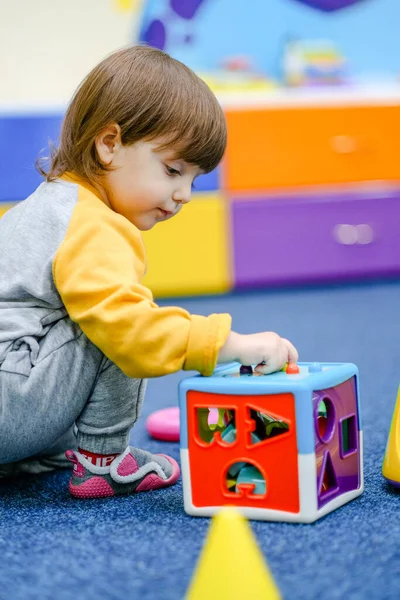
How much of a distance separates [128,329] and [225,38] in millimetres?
2282

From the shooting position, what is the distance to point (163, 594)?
0.70 meters

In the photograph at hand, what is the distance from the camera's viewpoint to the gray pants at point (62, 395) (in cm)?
95

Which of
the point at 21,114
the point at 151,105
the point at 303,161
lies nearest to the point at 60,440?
the point at 151,105

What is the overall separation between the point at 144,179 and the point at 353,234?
1833mm

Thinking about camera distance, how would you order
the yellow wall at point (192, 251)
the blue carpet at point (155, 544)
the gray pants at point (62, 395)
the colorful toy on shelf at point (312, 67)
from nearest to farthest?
the blue carpet at point (155, 544) < the gray pants at point (62, 395) < the yellow wall at point (192, 251) < the colorful toy on shelf at point (312, 67)

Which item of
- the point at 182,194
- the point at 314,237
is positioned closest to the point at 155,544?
the point at 182,194

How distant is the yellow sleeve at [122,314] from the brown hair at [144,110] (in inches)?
4.7

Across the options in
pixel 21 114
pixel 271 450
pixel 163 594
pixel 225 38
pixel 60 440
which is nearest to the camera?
pixel 163 594

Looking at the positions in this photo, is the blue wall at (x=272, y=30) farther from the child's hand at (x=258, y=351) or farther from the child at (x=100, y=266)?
the child's hand at (x=258, y=351)

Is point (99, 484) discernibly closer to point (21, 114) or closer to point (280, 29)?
point (21, 114)

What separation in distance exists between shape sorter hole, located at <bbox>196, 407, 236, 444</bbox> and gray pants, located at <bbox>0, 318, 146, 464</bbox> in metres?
0.11

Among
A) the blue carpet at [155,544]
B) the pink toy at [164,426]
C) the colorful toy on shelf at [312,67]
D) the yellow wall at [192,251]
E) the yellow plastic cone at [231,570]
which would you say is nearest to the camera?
the yellow plastic cone at [231,570]

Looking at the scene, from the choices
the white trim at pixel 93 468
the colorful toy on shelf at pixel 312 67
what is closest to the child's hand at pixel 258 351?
the white trim at pixel 93 468

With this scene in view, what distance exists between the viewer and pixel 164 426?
125 centimetres
